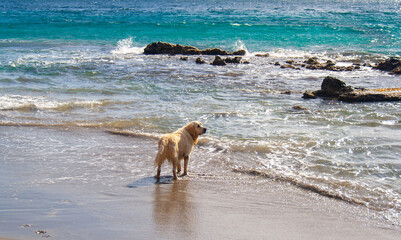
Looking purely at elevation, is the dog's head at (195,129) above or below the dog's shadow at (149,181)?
above

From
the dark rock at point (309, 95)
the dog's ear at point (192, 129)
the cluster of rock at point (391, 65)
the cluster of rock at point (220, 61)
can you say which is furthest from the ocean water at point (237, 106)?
the cluster of rock at point (391, 65)

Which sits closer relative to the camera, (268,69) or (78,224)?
(78,224)

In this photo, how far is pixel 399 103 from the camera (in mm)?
15336

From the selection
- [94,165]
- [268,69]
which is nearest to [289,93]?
[268,69]

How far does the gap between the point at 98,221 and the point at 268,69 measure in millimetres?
18525

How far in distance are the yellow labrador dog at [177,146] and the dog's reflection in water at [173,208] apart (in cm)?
42

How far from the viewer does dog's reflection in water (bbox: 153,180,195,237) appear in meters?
6.00

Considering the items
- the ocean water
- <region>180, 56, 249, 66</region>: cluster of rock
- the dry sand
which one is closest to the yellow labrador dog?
the dry sand

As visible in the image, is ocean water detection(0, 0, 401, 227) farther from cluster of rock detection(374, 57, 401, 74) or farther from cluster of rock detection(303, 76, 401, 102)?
cluster of rock detection(374, 57, 401, 74)

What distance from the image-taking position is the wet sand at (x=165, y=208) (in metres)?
5.84

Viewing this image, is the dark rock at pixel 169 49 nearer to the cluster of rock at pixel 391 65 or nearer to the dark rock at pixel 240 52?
the dark rock at pixel 240 52

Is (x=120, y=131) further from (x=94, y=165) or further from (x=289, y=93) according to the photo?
(x=289, y=93)

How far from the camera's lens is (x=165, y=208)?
6789mm

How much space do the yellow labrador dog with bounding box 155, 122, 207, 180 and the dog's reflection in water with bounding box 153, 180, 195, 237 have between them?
0.42m
